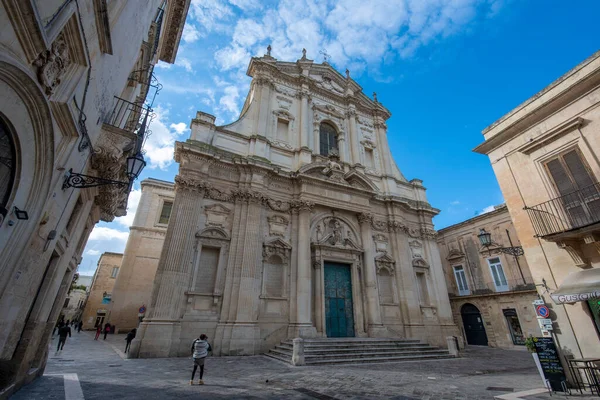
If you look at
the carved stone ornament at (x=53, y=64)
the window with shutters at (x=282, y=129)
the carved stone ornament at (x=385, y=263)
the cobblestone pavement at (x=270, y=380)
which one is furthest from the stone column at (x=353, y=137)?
→ the carved stone ornament at (x=53, y=64)

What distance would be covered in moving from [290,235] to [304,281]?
7.92 feet

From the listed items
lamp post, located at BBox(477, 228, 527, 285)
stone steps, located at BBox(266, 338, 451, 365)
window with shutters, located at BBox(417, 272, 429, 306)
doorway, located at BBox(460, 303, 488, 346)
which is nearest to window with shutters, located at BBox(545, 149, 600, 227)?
lamp post, located at BBox(477, 228, 527, 285)

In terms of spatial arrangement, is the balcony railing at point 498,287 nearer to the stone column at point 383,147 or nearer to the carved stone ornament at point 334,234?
the stone column at point 383,147

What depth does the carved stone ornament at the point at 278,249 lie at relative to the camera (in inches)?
511

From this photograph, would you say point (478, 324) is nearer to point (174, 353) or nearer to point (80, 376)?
point (174, 353)

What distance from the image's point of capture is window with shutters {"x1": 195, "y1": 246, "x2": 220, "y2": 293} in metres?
11.5

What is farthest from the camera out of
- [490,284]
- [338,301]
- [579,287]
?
[490,284]

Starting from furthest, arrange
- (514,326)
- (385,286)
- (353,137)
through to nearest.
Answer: (353,137), (514,326), (385,286)

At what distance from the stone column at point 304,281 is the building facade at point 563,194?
324 inches

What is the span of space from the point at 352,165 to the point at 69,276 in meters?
14.7

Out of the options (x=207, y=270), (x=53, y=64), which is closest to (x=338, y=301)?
(x=207, y=270)

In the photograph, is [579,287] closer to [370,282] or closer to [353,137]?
[370,282]

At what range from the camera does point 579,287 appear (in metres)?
5.84

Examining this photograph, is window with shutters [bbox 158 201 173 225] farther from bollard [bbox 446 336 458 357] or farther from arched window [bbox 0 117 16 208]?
bollard [bbox 446 336 458 357]
